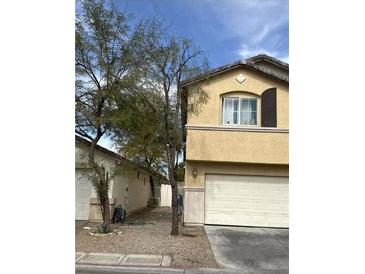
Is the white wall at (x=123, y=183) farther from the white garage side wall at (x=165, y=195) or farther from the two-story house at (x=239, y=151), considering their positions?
the white garage side wall at (x=165, y=195)

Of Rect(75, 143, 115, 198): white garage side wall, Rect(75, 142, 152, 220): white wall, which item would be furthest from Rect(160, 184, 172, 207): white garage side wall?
Rect(75, 143, 115, 198): white garage side wall

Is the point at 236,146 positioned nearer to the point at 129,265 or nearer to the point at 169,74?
the point at 169,74

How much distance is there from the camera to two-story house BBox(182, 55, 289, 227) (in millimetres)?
11375

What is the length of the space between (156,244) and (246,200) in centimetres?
A: 470

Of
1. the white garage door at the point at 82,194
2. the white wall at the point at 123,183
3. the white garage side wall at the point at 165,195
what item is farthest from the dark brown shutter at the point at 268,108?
the white garage side wall at the point at 165,195

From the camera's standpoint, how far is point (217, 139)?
37.3 ft

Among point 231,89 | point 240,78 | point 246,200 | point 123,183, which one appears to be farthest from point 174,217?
point 240,78

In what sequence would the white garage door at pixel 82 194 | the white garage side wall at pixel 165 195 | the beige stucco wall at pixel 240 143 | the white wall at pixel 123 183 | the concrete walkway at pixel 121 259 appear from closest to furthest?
the concrete walkway at pixel 121 259 → the beige stucco wall at pixel 240 143 → the white wall at pixel 123 183 → the white garage door at pixel 82 194 → the white garage side wall at pixel 165 195

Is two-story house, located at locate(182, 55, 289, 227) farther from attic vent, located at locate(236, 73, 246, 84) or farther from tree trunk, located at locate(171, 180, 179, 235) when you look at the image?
tree trunk, located at locate(171, 180, 179, 235)

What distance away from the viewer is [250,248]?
809cm

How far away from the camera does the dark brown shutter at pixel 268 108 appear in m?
11.6

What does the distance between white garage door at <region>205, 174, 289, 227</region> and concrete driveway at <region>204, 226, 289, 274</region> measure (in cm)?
42
